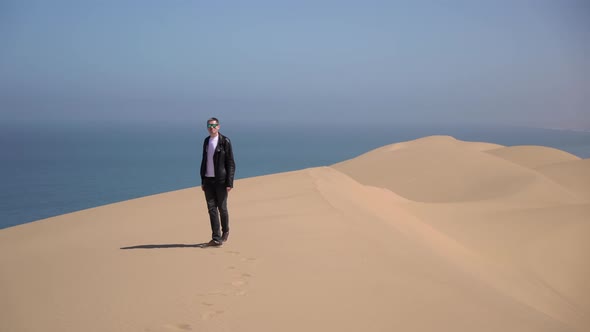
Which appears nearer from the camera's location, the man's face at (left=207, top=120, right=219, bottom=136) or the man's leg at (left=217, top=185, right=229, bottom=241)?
the man's face at (left=207, top=120, right=219, bottom=136)

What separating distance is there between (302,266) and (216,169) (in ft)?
5.96

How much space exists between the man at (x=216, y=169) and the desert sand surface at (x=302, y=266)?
0.55m

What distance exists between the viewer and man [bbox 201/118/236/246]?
6.02 metres

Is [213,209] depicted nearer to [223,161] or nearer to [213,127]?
[223,161]

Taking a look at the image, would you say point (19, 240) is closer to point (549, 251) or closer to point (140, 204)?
point (140, 204)

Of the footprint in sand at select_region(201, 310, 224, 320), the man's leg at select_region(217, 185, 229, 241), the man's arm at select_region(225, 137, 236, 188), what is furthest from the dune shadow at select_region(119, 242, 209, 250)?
the footprint in sand at select_region(201, 310, 224, 320)

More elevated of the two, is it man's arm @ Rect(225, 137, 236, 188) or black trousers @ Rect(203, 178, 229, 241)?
A: man's arm @ Rect(225, 137, 236, 188)

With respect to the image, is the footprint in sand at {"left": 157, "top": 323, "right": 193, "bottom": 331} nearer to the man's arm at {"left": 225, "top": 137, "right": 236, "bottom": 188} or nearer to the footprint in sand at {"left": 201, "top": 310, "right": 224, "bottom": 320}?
the footprint in sand at {"left": 201, "top": 310, "right": 224, "bottom": 320}

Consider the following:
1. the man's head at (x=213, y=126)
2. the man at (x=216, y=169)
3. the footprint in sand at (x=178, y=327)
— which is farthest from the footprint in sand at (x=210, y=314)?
the man's head at (x=213, y=126)

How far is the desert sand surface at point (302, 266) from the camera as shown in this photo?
12.9ft

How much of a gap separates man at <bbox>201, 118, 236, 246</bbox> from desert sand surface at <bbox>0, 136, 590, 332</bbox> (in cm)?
55

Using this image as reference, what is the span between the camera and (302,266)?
529 cm

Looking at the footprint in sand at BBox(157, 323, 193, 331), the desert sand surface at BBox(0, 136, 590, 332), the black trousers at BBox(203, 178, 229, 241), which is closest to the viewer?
the footprint in sand at BBox(157, 323, 193, 331)

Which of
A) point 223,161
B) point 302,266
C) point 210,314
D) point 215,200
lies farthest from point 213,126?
point 210,314
